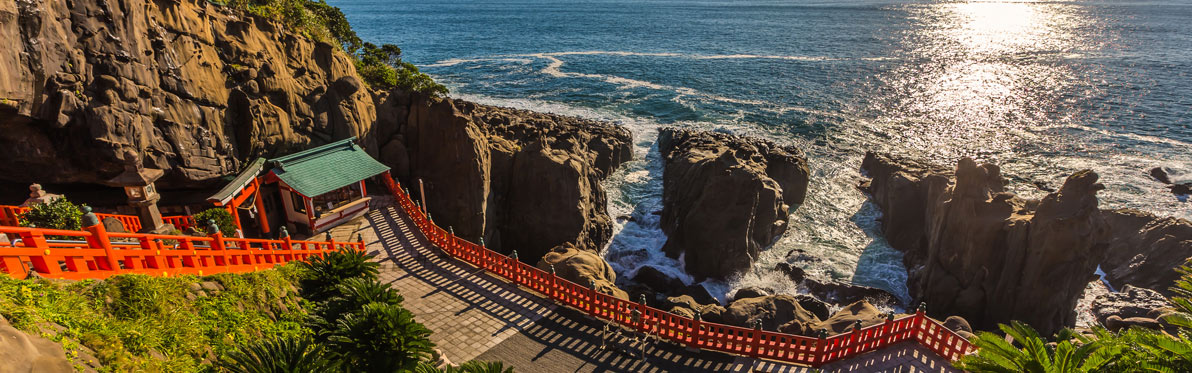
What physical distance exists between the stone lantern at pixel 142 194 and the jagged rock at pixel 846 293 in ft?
105

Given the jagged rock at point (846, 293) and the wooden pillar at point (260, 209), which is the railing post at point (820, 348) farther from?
the wooden pillar at point (260, 209)

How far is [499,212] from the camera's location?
33375 mm

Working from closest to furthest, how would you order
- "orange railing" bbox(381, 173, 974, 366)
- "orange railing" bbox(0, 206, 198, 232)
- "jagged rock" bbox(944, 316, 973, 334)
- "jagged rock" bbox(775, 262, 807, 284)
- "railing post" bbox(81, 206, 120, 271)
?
"railing post" bbox(81, 206, 120, 271) → "orange railing" bbox(381, 173, 974, 366) → "orange railing" bbox(0, 206, 198, 232) → "jagged rock" bbox(944, 316, 973, 334) → "jagged rock" bbox(775, 262, 807, 284)

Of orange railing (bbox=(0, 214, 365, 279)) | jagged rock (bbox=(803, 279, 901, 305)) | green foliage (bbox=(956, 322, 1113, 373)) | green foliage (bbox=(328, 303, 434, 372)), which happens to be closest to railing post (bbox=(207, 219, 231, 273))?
orange railing (bbox=(0, 214, 365, 279))

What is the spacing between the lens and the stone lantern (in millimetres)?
17062

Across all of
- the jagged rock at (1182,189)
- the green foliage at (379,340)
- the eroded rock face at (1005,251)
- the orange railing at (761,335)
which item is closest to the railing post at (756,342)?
the orange railing at (761,335)

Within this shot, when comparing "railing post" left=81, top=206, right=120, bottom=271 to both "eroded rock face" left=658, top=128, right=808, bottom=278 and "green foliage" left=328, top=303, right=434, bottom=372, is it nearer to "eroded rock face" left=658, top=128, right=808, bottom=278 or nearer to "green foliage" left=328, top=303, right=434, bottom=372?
"green foliage" left=328, top=303, right=434, bottom=372

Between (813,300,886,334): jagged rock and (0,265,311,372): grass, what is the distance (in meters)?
16.7

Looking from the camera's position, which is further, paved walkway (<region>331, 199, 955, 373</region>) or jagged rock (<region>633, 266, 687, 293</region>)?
jagged rock (<region>633, 266, 687, 293</region>)

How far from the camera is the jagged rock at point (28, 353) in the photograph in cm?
738

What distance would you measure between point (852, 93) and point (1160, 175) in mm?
33842

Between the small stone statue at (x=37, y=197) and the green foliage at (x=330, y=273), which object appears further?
the small stone statue at (x=37, y=197)

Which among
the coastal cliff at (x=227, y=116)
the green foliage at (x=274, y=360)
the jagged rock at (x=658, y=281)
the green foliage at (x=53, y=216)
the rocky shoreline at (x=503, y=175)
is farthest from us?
the jagged rock at (x=658, y=281)

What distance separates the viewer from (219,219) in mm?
19438
